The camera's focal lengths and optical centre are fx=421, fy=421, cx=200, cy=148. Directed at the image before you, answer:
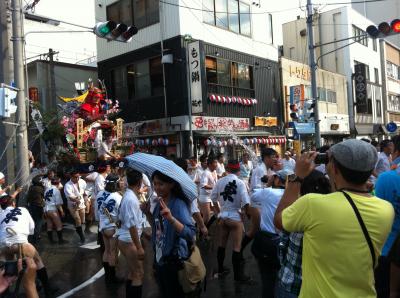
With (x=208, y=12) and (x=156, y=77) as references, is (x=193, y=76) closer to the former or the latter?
(x=156, y=77)

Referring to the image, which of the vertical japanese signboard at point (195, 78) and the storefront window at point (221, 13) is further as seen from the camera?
the storefront window at point (221, 13)

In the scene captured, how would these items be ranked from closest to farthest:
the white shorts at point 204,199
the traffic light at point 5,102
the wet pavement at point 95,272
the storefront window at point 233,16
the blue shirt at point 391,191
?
Answer: the blue shirt at point 391,191 < the wet pavement at point 95,272 < the traffic light at point 5,102 < the white shorts at point 204,199 < the storefront window at point 233,16

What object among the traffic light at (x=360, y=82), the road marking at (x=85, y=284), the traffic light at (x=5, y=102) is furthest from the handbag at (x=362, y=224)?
the traffic light at (x=360, y=82)

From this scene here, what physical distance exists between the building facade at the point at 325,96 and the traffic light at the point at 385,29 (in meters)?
10.4

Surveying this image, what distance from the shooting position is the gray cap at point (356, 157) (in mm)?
2297

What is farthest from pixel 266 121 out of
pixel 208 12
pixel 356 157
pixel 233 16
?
pixel 356 157

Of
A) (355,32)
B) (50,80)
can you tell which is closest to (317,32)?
(355,32)

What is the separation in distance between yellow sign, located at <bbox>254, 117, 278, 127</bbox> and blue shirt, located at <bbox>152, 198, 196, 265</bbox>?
19.3m

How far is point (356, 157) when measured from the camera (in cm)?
229

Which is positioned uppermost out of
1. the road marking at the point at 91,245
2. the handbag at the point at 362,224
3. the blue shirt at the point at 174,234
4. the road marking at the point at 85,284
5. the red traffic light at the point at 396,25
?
the red traffic light at the point at 396,25

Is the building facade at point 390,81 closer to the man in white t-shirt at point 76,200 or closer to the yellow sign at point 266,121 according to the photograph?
A: the yellow sign at point 266,121

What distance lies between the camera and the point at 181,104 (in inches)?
769

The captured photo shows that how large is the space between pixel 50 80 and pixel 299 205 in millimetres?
22706

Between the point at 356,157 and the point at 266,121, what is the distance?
851 inches
